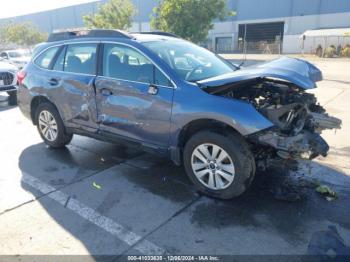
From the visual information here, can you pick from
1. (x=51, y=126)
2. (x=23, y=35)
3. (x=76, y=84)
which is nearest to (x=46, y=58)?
(x=76, y=84)

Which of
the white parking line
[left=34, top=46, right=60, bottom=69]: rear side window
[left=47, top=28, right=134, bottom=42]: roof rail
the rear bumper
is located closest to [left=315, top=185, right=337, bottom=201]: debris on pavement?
the white parking line

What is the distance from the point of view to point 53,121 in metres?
5.25

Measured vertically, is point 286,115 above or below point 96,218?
above

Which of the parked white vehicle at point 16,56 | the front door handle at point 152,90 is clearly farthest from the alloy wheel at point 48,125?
the parked white vehicle at point 16,56

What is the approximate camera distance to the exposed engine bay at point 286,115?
132 inches

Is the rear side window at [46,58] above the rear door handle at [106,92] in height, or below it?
above

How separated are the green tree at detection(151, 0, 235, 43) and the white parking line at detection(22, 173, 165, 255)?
1994 cm

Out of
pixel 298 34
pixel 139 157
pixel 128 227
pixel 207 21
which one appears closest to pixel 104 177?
pixel 139 157

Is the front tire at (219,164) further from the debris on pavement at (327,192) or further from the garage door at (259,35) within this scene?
the garage door at (259,35)

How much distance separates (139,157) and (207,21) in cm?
2041

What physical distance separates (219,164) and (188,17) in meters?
20.4

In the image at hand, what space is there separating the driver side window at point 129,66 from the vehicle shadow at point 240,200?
1329mm

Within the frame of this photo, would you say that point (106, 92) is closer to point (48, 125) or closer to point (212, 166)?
point (48, 125)

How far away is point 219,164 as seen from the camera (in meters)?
3.63
